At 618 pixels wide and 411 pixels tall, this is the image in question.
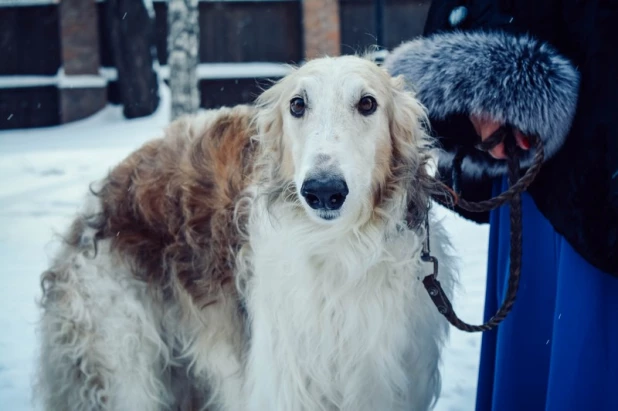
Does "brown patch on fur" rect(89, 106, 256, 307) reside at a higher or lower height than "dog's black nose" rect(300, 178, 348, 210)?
lower

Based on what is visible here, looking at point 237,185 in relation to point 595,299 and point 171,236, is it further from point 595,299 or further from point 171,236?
point 595,299

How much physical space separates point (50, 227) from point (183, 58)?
10.1ft

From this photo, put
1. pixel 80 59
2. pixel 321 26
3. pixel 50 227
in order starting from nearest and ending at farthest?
pixel 50 227 → pixel 80 59 → pixel 321 26

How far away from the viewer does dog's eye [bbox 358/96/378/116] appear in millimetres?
2188

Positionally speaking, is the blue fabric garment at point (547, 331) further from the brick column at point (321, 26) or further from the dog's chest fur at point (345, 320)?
the brick column at point (321, 26)

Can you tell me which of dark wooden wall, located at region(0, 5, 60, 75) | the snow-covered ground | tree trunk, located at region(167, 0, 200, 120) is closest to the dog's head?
the snow-covered ground

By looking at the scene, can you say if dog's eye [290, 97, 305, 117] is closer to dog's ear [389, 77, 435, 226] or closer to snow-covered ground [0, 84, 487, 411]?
dog's ear [389, 77, 435, 226]

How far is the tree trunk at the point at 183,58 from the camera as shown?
27.0 feet

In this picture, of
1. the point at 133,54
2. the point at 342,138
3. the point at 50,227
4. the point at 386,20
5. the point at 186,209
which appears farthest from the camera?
the point at 386,20

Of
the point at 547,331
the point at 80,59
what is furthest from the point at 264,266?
the point at 80,59

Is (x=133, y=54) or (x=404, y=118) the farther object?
(x=133, y=54)

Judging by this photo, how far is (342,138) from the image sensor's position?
2.08 metres

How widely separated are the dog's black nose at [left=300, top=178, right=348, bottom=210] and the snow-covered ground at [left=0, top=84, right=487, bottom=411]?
4.99 feet

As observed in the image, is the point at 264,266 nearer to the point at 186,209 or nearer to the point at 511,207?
the point at 186,209
